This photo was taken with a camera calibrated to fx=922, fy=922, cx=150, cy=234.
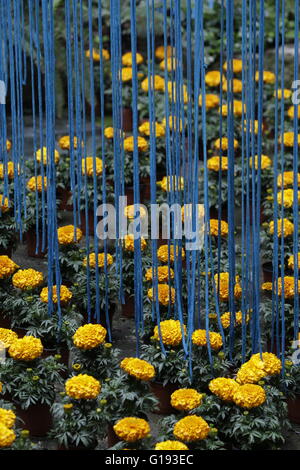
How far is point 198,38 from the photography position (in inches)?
93.3

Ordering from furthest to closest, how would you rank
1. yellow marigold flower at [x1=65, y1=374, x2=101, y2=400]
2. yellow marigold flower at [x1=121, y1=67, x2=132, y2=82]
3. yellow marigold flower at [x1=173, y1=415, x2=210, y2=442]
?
yellow marigold flower at [x1=121, y1=67, x2=132, y2=82]
yellow marigold flower at [x1=65, y1=374, x2=101, y2=400]
yellow marigold flower at [x1=173, y1=415, x2=210, y2=442]

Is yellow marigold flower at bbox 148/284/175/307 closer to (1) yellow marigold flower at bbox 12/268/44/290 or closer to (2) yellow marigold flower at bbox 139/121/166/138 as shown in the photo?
(1) yellow marigold flower at bbox 12/268/44/290

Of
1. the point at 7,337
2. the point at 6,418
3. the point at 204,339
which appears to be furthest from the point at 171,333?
the point at 6,418

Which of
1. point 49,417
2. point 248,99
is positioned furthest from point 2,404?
point 248,99

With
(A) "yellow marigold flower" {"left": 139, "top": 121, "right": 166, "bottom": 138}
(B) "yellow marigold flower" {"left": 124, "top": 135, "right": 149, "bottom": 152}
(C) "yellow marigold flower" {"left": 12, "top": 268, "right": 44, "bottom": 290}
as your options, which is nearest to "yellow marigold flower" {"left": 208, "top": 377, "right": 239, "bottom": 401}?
(C) "yellow marigold flower" {"left": 12, "top": 268, "right": 44, "bottom": 290}

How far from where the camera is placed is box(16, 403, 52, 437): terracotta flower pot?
2.64 m

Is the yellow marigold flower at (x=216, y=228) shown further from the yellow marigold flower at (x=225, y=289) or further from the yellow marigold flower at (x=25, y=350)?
the yellow marigold flower at (x=25, y=350)

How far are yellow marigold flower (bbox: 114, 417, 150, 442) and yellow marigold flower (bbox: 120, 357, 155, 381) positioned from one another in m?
0.23

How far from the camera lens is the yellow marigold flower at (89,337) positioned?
2.73 meters

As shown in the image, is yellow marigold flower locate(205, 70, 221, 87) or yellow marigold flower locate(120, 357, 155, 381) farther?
yellow marigold flower locate(205, 70, 221, 87)

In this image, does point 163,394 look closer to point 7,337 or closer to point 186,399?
point 186,399

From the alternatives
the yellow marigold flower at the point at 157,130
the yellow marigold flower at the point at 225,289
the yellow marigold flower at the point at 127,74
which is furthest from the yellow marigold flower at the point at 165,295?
the yellow marigold flower at the point at 127,74

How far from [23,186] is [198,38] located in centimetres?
122
